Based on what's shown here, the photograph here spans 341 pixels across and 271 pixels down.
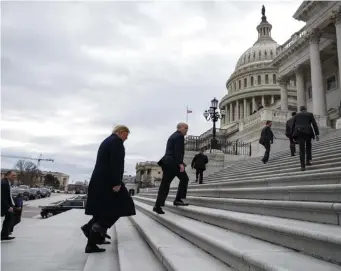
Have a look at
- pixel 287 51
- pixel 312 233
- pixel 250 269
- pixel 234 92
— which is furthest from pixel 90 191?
pixel 234 92

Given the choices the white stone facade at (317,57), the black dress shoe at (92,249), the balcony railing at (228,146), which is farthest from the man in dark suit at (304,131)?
the white stone facade at (317,57)

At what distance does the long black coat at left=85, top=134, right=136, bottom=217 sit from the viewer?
4.61 m

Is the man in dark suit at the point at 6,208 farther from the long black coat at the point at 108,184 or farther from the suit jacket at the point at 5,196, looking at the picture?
the long black coat at the point at 108,184

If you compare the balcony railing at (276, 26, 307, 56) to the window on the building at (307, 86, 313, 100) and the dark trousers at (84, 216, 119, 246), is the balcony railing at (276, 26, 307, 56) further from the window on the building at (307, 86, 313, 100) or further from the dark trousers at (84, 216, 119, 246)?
the dark trousers at (84, 216, 119, 246)

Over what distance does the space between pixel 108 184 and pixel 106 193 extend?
0.13 metres

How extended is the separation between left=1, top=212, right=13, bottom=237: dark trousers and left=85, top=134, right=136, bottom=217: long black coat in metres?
3.16

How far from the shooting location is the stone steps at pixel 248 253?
259 centimetres

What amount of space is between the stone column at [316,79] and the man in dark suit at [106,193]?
996 inches

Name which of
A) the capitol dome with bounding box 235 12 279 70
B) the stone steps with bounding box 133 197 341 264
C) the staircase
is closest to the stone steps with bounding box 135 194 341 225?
the staircase

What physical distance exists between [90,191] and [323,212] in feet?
10.1

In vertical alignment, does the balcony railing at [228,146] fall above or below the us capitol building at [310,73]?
below

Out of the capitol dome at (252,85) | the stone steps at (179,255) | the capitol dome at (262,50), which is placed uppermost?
the capitol dome at (262,50)

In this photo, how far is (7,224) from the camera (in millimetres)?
6930

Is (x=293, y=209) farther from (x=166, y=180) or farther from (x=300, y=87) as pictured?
(x=300, y=87)
